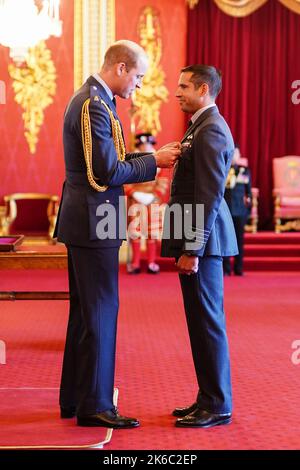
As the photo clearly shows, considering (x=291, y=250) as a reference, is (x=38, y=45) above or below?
above

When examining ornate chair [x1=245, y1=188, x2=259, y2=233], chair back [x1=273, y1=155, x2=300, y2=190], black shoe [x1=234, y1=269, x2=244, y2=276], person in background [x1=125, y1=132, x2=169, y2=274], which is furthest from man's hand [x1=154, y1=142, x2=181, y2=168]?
chair back [x1=273, y1=155, x2=300, y2=190]

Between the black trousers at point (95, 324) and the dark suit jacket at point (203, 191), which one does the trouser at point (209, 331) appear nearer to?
the dark suit jacket at point (203, 191)

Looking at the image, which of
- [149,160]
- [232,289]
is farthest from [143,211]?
[149,160]

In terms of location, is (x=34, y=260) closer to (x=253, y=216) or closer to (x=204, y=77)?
(x=204, y=77)

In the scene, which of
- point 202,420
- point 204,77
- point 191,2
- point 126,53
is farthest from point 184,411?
point 191,2

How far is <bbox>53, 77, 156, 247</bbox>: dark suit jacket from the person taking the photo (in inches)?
146

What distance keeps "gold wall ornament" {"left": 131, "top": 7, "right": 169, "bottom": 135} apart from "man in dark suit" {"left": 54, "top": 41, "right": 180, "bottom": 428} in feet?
26.9

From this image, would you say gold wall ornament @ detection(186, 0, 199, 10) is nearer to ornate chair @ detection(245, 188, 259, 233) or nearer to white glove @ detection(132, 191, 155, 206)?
ornate chair @ detection(245, 188, 259, 233)

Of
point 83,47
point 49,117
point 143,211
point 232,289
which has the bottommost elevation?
point 232,289

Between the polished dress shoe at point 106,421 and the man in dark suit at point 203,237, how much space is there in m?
0.23

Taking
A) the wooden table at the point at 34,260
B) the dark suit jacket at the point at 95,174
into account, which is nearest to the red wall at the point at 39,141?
the wooden table at the point at 34,260

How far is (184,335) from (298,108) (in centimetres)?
741

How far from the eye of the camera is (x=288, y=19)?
1285 centimetres

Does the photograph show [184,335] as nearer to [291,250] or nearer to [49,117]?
[291,250]
